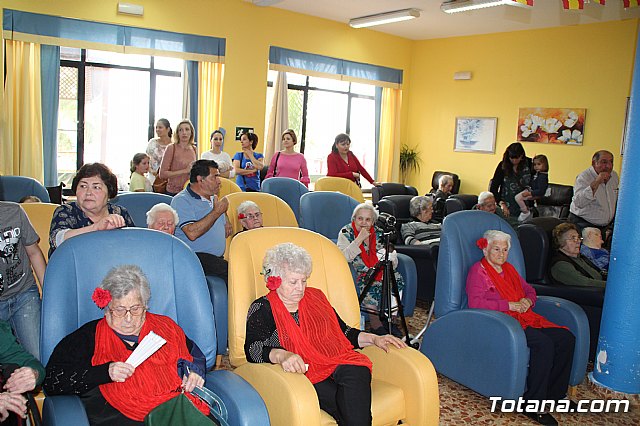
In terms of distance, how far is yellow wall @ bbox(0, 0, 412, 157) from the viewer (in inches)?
281

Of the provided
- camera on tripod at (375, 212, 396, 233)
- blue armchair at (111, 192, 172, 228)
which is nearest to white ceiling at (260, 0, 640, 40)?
camera on tripod at (375, 212, 396, 233)

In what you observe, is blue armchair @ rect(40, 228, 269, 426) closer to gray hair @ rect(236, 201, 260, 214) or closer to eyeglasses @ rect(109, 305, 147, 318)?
eyeglasses @ rect(109, 305, 147, 318)

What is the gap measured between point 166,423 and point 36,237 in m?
1.18

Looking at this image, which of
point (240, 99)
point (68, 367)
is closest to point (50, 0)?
point (240, 99)

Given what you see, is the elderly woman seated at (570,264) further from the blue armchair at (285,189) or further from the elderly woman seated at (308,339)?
the blue armchair at (285,189)

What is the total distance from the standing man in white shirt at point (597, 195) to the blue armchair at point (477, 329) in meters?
2.19

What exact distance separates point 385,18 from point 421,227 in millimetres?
4124

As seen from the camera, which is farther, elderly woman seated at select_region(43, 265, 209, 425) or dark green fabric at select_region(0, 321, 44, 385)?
dark green fabric at select_region(0, 321, 44, 385)

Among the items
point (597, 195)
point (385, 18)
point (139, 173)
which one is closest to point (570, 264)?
point (597, 195)

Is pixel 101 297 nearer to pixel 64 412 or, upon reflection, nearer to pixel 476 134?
pixel 64 412

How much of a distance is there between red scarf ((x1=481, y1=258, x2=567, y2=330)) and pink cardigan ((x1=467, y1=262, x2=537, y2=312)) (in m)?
0.03

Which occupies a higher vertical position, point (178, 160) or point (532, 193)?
point (178, 160)

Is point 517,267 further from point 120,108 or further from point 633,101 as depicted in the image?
point 120,108

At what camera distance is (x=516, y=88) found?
9359 millimetres
